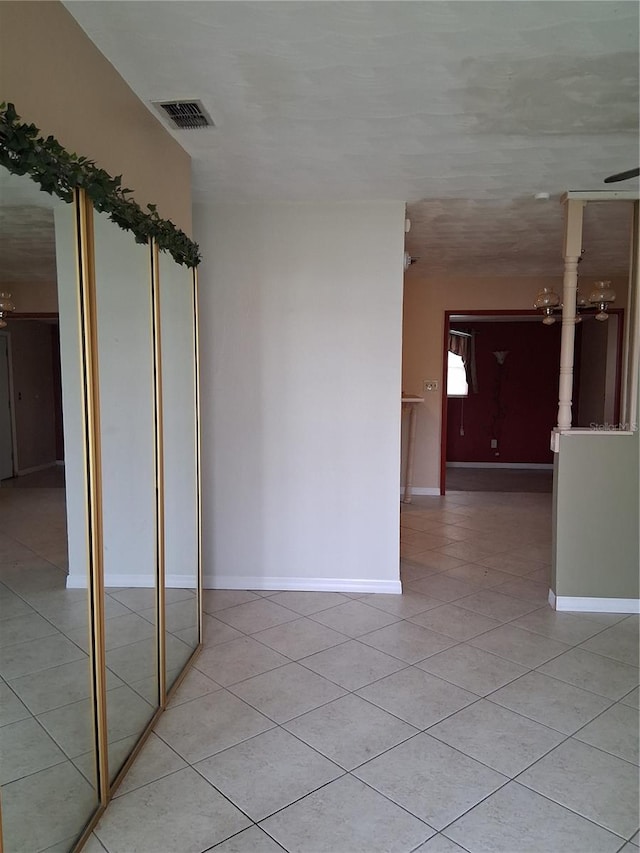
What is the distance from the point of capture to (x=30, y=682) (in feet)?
5.20

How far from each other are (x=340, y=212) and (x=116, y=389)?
2135mm

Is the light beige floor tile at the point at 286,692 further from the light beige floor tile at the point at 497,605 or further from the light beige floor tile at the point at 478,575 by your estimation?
the light beige floor tile at the point at 478,575

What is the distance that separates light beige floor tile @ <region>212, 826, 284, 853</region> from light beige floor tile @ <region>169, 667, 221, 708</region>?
78 cm

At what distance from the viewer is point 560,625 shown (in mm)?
3256

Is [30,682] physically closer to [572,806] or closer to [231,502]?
[572,806]

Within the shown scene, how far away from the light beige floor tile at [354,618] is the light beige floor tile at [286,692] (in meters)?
0.50

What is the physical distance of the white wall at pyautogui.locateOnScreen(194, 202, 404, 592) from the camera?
355 centimetres

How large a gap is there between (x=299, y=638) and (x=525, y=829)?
1.50 m

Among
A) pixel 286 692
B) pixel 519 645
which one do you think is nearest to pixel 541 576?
pixel 519 645

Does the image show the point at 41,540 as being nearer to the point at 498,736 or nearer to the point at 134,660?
the point at 134,660

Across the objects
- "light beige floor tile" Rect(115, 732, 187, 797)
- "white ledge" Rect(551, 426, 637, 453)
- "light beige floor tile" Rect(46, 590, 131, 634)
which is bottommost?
"light beige floor tile" Rect(115, 732, 187, 797)

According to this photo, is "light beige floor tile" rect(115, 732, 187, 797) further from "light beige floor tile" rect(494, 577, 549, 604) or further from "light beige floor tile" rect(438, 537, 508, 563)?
"light beige floor tile" rect(438, 537, 508, 563)

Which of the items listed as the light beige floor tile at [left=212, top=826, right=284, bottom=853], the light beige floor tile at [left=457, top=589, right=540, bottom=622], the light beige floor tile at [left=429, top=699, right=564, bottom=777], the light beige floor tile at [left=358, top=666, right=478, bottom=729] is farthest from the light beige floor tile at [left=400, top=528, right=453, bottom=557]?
the light beige floor tile at [left=212, top=826, right=284, bottom=853]

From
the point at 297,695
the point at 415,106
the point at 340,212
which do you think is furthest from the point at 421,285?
the point at 297,695
